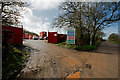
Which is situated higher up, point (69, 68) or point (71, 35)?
point (71, 35)

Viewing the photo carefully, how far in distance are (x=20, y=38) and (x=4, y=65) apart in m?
4.78

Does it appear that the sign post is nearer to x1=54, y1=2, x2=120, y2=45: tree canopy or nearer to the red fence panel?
x1=54, y1=2, x2=120, y2=45: tree canopy

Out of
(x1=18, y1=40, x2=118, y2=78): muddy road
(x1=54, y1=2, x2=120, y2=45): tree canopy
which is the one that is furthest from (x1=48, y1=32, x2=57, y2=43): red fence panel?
(x1=18, y1=40, x2=118, y2=78): muddy road

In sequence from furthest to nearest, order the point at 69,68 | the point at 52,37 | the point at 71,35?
the point at 52,37
the point at 71,35
the point at 69,68

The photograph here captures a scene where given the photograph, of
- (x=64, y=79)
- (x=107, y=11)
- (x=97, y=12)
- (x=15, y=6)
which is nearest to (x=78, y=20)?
(x=97, y=12)

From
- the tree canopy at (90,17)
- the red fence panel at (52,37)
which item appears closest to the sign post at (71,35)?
the tree canopy at (90,17)

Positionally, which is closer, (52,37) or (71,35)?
(71,35)

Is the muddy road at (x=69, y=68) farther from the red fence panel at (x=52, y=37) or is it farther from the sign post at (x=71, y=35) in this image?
the red fence panel at (x=52, y=37)

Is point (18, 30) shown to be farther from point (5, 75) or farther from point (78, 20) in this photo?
point (78, 20)

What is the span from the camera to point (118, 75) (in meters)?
1.87

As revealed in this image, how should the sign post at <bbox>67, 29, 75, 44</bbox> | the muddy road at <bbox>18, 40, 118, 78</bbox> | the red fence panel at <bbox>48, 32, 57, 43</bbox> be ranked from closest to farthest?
1. the muddy road at <bbox>18, 40, 118, 78</bbox>
2. the sign post at <bbox>67, 29, 75, 44</bbox>
3. the red fence panel at <bbox>48, 32, 57, 43</bbox>

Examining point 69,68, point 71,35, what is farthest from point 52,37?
point 69,68

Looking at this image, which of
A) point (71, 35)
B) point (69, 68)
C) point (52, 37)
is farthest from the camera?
point (52, 37)

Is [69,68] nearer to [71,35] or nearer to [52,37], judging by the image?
[71,35]
